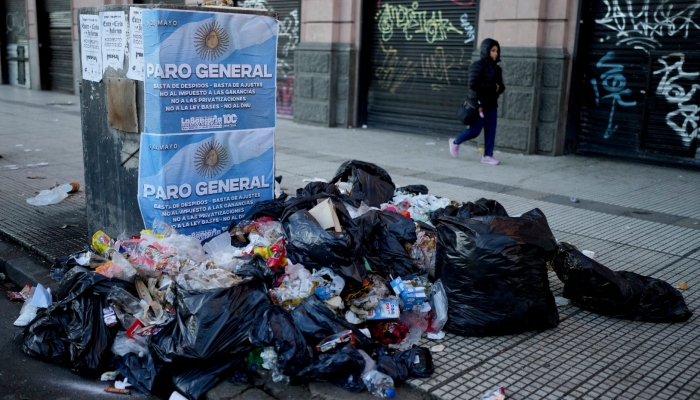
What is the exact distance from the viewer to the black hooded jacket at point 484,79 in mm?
8711

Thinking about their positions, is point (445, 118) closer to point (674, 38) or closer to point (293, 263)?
point (674, 38)

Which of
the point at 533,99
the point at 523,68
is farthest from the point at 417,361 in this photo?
the point at 523,68

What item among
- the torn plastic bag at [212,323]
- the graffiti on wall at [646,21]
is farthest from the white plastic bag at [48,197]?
the graffiti on wall at [646,21]

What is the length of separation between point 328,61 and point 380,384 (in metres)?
9.68

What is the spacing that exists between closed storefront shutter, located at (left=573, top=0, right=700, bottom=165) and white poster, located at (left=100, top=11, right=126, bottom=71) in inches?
274

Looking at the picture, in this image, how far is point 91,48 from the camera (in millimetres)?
4777

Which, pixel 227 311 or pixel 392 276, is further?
pixel 392 276

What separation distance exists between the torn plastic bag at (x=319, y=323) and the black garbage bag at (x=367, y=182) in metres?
1.79

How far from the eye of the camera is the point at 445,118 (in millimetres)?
11312

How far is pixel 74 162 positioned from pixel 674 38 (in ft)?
25.9

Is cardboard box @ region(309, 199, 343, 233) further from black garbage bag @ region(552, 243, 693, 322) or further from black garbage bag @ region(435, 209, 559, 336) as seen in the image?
black garbage bag @ region(552, 243, 693, 322)

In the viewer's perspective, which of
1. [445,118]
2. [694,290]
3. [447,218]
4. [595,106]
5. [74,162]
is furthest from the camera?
[445,118]

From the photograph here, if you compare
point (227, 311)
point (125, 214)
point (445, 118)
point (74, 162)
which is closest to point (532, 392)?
point (227, 311)

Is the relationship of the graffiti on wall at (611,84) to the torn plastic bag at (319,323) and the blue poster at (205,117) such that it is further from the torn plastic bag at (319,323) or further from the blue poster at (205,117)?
the torn plastic bag at (319,323)
